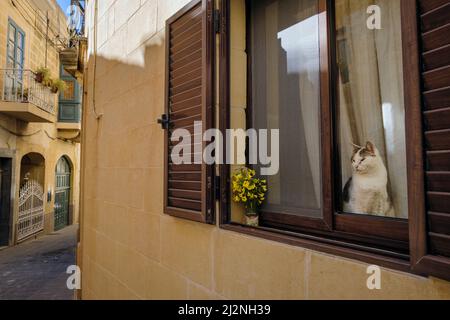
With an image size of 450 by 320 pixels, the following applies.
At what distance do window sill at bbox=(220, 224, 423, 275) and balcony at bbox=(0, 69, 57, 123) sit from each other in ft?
26.9

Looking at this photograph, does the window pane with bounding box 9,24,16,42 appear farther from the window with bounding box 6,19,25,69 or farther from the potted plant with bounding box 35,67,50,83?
the potted plant with bounding box 35,67,50,83

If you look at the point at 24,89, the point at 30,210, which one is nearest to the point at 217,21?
the point at 24,89

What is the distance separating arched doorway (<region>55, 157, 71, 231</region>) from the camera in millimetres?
11319

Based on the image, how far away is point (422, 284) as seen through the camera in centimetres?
95

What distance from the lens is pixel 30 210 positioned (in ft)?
30.9

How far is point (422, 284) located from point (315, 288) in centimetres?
39

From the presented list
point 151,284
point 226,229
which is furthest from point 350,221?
point 151,284

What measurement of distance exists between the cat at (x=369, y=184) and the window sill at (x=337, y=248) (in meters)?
0.17

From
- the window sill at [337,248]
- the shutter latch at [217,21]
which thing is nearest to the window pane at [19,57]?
the shutter latch at [217,21]

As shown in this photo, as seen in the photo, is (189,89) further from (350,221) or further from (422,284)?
(422,284)

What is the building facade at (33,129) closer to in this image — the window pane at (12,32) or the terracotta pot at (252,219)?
the window pane at (12,32)

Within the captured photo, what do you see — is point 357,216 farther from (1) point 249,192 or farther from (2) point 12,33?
(2) point 12,33
